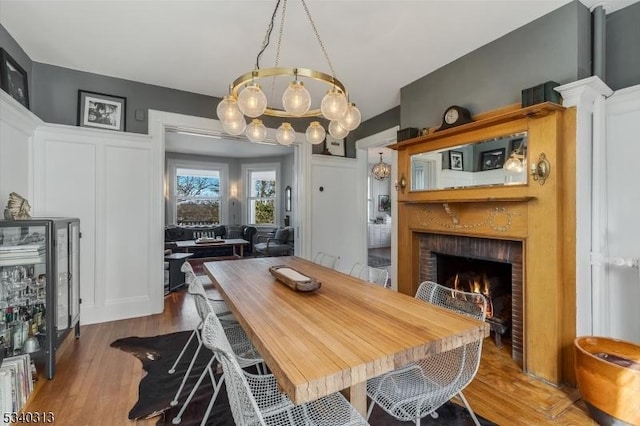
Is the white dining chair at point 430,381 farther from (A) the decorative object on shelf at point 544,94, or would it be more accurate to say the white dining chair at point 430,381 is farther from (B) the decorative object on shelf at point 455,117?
(B) the decorative object on shelf at point 455,117

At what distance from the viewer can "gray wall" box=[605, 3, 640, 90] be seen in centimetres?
208

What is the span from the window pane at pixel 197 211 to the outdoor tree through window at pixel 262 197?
99cm

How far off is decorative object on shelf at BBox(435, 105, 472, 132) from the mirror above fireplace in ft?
0.70

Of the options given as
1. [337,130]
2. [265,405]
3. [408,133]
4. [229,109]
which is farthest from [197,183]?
[265,405]

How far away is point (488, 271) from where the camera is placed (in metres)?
2.96

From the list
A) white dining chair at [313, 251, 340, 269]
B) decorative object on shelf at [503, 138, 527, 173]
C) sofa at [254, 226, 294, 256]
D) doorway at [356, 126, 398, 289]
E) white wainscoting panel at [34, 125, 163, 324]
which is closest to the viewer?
decorative object on shelf at [503, 138, 527, 173]

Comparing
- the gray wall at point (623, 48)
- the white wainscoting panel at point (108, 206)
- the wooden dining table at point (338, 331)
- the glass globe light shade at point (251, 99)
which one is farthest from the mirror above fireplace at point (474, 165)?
the white wainscoting panel at point (108, 206)

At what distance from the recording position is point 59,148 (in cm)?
300

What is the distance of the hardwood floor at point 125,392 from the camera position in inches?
68.6

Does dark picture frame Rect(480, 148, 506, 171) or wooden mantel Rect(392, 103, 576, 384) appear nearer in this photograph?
wooden mantel Rect(392, 103, 576, 384)

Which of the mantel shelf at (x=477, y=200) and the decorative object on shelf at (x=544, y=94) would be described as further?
the mantel shelf at (x=477, y=200)

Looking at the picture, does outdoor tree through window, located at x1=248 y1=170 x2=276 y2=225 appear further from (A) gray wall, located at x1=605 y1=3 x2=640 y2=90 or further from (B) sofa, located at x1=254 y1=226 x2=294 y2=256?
(A) gray wall, located at x1=605 y1=3 x2=640 y2=90

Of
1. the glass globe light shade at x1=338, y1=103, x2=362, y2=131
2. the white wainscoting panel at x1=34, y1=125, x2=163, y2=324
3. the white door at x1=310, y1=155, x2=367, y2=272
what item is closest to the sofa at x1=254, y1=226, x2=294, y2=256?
the white door at x1=310, y1=155, x2=367, y2=272

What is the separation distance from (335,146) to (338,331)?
3838 mm
